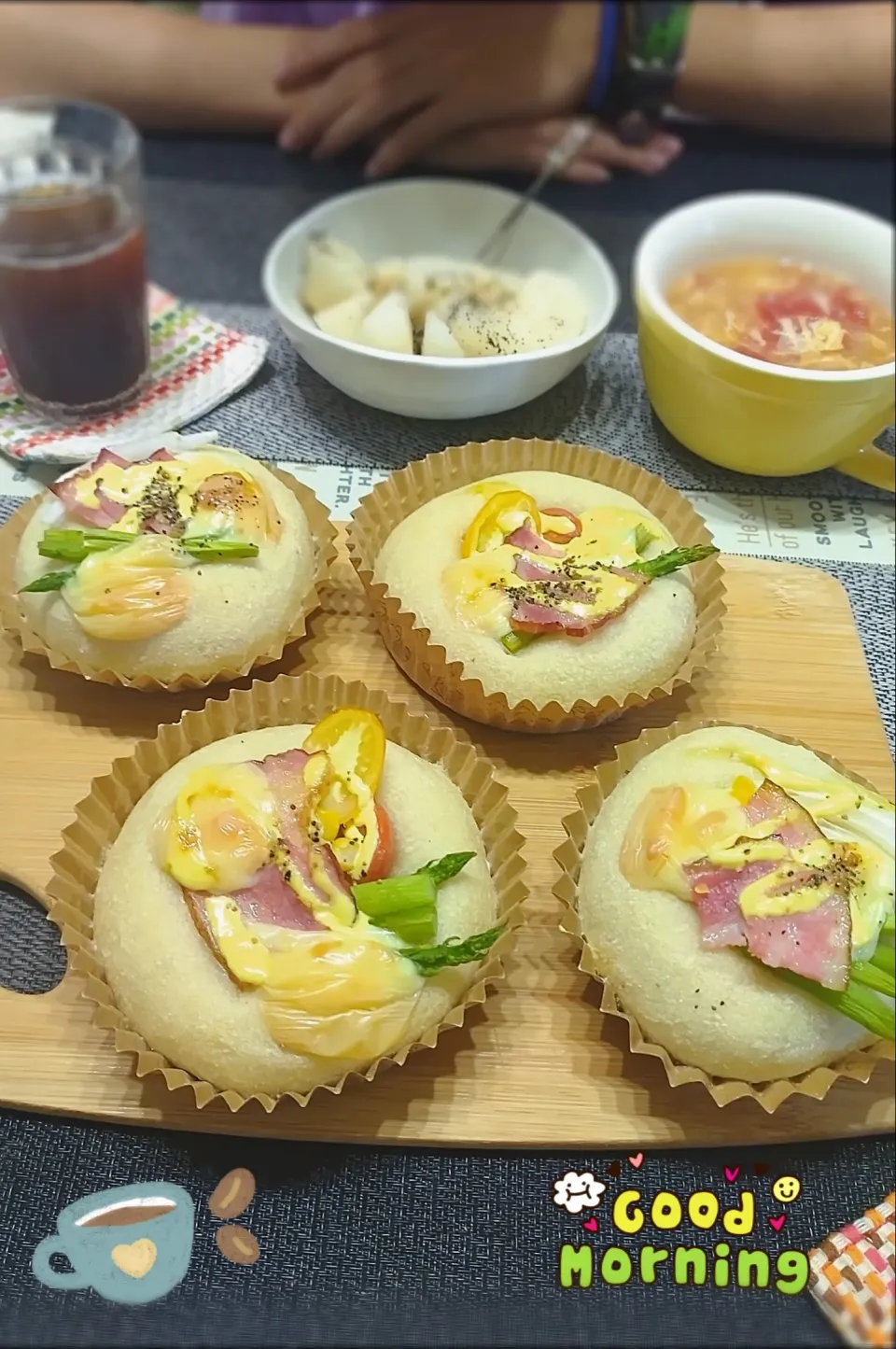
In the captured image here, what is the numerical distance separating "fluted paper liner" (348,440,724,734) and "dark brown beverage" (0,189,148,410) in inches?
22.3

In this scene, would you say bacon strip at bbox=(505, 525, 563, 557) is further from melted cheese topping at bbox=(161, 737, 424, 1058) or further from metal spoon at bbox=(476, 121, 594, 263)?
metal spoon at bbox=(476, 121, 594, 263)

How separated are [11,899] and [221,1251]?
0.55 m

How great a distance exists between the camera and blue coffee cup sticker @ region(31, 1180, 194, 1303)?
109cm

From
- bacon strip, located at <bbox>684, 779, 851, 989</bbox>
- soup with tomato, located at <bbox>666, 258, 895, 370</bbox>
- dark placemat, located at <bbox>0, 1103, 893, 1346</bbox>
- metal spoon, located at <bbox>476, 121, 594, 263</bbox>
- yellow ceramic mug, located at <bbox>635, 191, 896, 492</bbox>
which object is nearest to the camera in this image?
dark placemat, located at <bbox>0, 1103, 893, 1346</bbox>

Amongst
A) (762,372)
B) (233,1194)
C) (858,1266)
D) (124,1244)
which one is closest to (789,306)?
(762,372)

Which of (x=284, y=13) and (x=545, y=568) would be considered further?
(x=284, y=13)

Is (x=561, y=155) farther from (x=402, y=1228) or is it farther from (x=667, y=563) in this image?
(x=402, y=1228)

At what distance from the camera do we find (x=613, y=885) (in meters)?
1.25

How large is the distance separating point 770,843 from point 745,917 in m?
0.09

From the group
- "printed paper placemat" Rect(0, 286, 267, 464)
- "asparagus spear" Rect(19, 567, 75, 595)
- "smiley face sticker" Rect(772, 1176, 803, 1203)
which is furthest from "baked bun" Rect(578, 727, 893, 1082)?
"printed paper placemat" Rect(0, 286, 267, 464)

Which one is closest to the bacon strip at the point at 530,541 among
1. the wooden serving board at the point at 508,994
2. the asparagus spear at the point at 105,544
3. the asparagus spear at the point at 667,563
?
the asparagus spear at the point at 667,563

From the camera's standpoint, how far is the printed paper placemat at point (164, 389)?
1825 mm

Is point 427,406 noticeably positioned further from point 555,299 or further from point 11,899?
point 11,899

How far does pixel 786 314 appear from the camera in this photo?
1871mm
